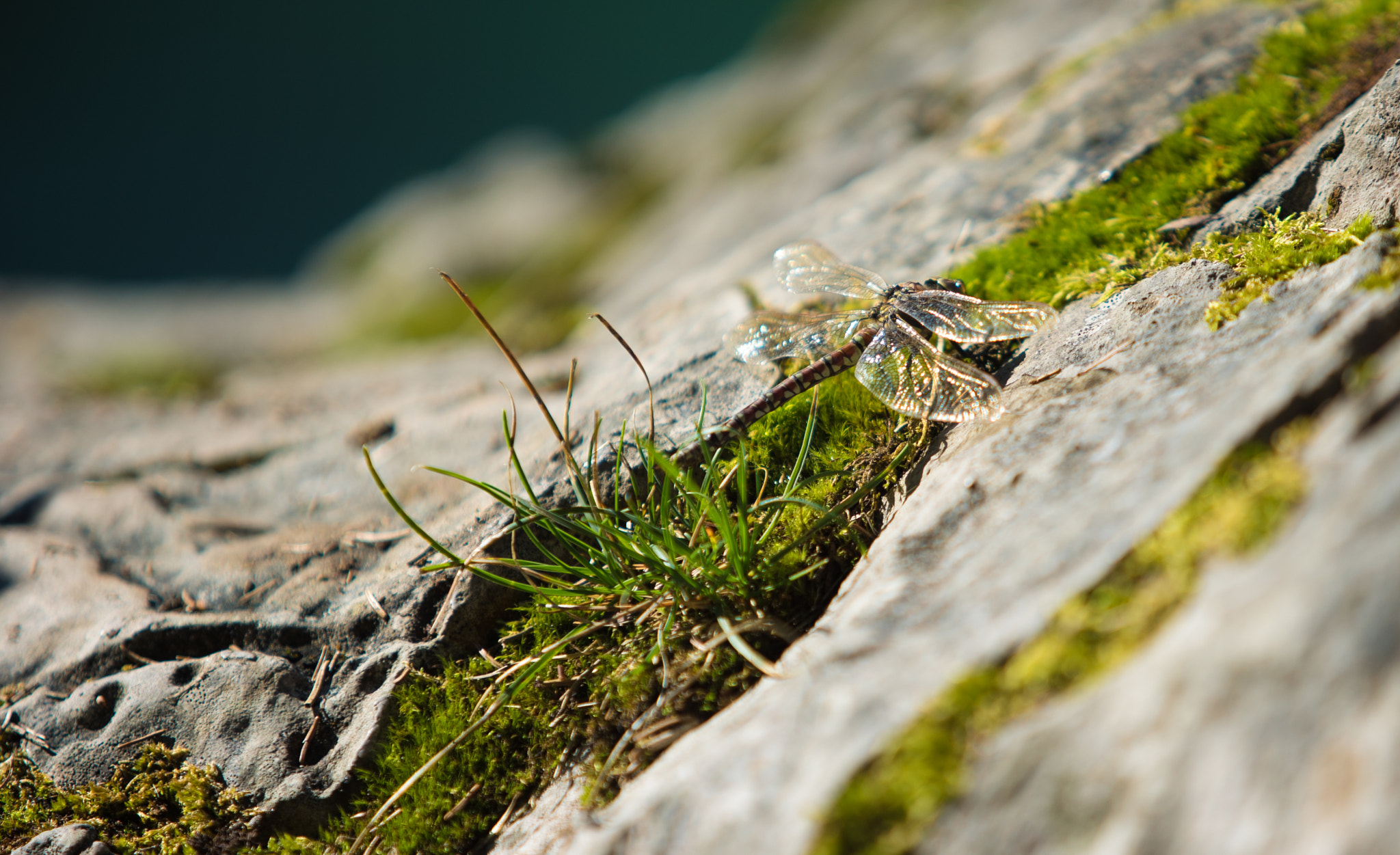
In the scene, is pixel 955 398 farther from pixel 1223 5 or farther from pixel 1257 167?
pixel 1223 5

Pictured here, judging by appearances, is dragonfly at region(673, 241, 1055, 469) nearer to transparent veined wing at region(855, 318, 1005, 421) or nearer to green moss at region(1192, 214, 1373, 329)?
transparent veined wing at region(855, 318, 1005, 421)

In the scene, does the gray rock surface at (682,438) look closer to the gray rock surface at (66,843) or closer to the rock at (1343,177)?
the rock at (1343,177)

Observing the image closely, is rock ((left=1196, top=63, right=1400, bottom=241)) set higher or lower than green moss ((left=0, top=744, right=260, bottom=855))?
lower

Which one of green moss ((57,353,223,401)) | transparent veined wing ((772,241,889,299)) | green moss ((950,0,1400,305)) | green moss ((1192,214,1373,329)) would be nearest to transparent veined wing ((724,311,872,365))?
transparent veined wing ((772,241,889,299))

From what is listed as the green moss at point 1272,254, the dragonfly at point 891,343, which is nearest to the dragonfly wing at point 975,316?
the dragonfly at point 891,343

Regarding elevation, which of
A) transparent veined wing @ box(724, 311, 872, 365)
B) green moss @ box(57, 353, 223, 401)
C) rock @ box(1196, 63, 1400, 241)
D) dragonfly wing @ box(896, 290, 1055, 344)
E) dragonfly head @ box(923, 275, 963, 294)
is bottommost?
rock @ box(1196, 63, 1400, 241)
